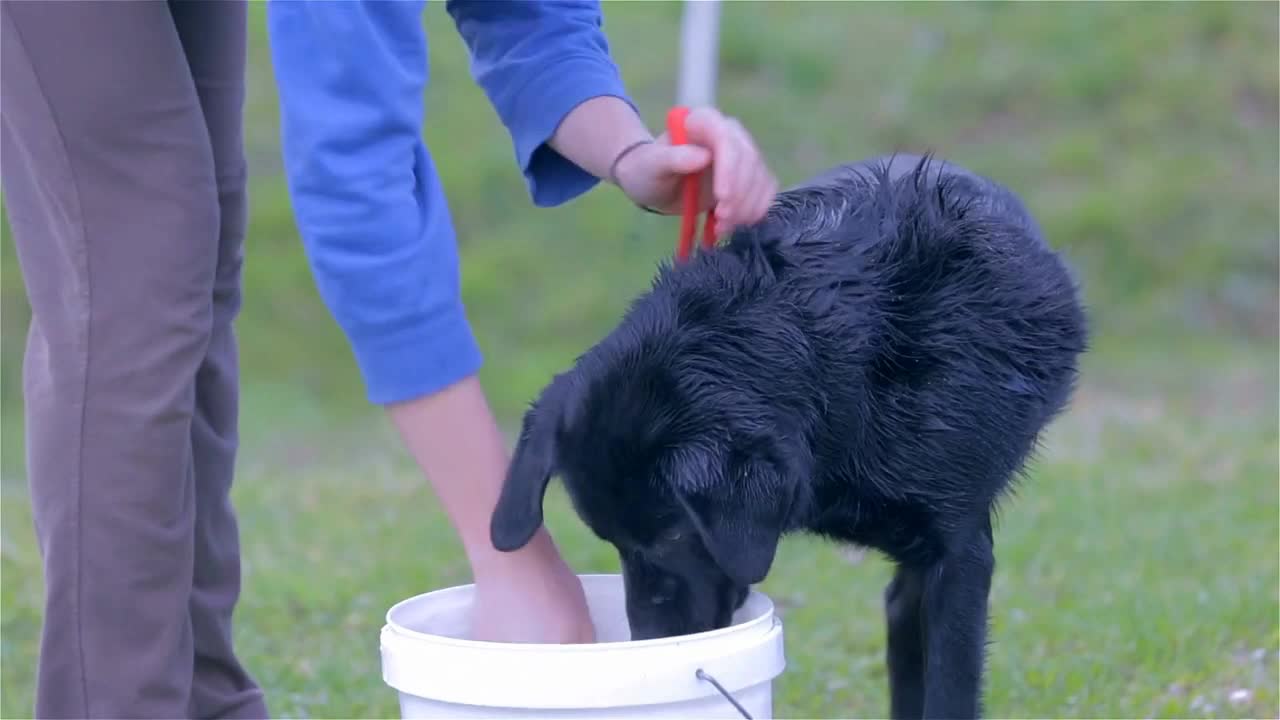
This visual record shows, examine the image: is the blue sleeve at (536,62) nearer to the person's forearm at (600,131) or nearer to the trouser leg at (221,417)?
the person's forearm at (600,131)

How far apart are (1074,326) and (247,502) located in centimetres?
411

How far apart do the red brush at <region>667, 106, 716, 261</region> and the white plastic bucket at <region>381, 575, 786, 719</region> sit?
0.62m

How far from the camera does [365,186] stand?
1993mm

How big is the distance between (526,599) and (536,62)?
896mm

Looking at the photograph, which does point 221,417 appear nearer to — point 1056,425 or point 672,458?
point 672,458

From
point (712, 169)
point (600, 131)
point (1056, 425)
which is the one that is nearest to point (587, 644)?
point (712, 169)

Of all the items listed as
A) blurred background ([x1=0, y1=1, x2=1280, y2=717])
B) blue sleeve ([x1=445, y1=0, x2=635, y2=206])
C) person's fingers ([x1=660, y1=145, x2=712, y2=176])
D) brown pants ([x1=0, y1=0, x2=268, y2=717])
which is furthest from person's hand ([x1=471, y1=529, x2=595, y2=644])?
blurred background ([x1=0, y1=1, x2=1280, y2=717])

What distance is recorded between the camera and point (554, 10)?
2492 millimetres

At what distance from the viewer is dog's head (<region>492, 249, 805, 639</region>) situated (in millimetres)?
2092

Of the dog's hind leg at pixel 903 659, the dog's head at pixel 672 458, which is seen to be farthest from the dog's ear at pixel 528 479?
the dog's hind leg at pixel 903 659

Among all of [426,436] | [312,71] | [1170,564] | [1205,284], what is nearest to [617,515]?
[426,436]

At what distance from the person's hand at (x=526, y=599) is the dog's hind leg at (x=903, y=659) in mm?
745

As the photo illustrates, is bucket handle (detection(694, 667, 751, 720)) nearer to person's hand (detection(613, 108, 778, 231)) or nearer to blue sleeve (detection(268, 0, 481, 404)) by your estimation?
blue sleeve (detection(268, 0, 481, 404))

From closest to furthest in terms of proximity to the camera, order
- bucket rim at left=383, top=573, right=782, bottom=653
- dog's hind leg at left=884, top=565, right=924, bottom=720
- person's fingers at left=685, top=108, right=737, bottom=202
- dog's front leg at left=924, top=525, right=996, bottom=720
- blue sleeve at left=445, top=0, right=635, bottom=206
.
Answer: bucket rim at left=383, top=573, right=782, bottom=653 < person's fingers at left=685, top=108, right=737, bottom=202 < dog's front leg at left=924, top=525, right=996, bottom=720 < blue sleeve at left=445, top=0, right=635, bottom=206 < dog's hind leg at left=884, top=565, right=924, bottom=720
